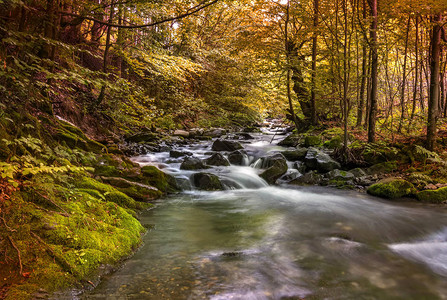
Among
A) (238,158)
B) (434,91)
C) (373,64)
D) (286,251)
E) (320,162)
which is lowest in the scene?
(286,251)

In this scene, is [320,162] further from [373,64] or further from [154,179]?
[154,179]

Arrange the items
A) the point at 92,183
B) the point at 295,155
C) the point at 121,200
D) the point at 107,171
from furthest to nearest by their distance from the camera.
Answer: the point at 295,155 < the point at 107,171 < the point at 121,200 < the point at 92,183

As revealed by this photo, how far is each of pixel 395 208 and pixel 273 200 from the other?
2.76 m

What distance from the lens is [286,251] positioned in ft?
13.2

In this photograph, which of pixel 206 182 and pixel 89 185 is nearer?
pixel 89 185

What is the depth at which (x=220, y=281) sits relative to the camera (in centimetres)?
298

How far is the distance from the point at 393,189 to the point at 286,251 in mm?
4536

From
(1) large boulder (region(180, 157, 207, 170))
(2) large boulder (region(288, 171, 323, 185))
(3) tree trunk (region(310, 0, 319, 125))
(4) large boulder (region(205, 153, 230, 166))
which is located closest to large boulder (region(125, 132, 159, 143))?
(4) large boulder (region(205, 153, 230, 166))

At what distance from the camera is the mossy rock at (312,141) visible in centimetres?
1197

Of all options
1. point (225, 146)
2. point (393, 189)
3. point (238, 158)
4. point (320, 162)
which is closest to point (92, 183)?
point (238, 158)

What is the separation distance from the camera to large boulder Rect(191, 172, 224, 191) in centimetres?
764

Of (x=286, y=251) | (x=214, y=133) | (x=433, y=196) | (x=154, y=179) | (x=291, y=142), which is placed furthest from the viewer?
(x=214, y=133)

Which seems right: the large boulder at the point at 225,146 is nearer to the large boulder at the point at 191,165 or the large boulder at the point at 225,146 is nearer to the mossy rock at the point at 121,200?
the large boulder at the point at 191,165

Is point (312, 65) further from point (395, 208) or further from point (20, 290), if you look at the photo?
point (20, 290)
